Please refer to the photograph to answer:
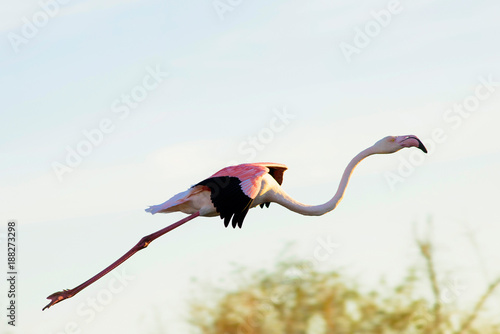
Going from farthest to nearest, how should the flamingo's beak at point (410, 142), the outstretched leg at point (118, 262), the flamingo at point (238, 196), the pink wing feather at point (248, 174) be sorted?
the flamingo's beak at point (410, 142) < the outstretched leg at point (118, 262) < the pink wing feather at point (248, 174) < the flamingo at point (238, 196)

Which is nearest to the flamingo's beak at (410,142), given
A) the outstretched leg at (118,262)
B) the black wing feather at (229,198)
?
the black wing feather at (229,198)

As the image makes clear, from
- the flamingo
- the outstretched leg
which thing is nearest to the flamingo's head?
the flamingo

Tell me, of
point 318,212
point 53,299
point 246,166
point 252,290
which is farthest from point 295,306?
point 53,299

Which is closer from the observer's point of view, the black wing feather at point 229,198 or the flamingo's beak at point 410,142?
the black wing feather at point 229,198

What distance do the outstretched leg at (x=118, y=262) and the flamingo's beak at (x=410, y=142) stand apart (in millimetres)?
3666

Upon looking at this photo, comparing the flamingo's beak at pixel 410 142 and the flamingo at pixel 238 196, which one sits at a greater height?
the flamingo at pixel 238 196

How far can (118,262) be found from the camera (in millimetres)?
12539

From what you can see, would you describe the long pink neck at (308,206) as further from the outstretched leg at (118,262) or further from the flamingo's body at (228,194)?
the outstretched leg at (118,262)

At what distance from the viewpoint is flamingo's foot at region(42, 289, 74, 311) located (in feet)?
39.2

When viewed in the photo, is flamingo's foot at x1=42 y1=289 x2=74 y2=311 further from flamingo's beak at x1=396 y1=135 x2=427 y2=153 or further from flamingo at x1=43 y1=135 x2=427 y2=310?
flamingo's beak at x1=396 y1=135 x2=427 y2=153

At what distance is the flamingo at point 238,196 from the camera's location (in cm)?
1173

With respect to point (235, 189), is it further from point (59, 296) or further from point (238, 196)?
point (59, 296)

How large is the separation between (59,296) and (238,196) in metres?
3.14

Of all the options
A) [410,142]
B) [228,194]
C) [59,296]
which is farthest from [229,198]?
[410,142]
